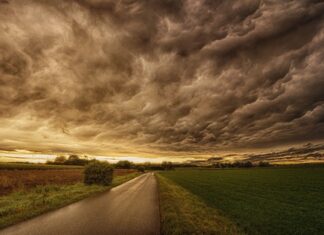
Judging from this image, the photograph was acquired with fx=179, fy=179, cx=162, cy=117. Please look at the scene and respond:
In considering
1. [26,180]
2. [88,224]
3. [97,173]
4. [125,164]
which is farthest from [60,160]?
[88,224]

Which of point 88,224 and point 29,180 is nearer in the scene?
point 88,224

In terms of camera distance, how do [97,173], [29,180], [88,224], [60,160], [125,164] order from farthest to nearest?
[125,164]
[60,160]
[29,180]
[97,173]
[88,224]

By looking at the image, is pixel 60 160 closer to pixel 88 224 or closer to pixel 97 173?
pixel 97 173

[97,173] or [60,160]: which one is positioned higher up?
[60,160]

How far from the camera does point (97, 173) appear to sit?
75.9ft

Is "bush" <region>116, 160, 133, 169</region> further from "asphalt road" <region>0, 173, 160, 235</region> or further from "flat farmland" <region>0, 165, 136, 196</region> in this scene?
"asphalt road" <region>0, 173, 160, 235</region>

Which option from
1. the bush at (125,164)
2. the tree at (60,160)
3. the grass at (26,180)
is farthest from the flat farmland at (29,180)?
the tree at (60,160)

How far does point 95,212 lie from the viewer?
30.7 ft

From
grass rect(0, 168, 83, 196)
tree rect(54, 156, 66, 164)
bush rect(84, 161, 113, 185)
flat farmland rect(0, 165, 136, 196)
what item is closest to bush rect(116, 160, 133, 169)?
tree rect(54, 156, 66, 164)

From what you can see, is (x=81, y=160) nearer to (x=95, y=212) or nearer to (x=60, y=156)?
(x=60, y=156)

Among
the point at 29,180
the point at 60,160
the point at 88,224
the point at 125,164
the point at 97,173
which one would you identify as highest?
the point at 60,160

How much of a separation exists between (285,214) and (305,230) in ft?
9.85

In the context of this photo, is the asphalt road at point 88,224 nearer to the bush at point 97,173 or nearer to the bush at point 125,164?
the bush at point 97,173

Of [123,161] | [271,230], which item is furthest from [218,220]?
[123,161]
